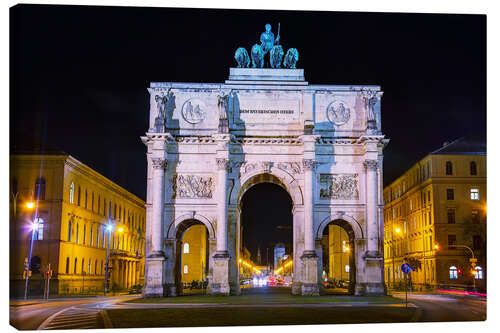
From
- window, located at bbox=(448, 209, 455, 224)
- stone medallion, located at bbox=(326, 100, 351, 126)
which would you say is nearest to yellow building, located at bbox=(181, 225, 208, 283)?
window, located at bbox=(448, 209, 455, 224)

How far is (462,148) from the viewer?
5953 centimetres

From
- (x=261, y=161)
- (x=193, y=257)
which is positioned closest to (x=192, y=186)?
(x=261, y=161)

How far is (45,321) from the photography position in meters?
23.1

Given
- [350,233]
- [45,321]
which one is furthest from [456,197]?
[45,321]

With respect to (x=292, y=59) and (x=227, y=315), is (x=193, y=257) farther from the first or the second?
(x=227, y=315)

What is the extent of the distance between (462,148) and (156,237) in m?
33.3

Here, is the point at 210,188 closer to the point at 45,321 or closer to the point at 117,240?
the point at 45,321

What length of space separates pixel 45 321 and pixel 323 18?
1467 centimetres

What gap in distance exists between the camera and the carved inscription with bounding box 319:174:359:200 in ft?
129

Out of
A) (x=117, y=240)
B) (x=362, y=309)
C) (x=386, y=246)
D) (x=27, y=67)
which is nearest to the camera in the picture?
(x=27, y=67)

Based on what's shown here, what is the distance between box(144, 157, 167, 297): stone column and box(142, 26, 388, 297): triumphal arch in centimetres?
6

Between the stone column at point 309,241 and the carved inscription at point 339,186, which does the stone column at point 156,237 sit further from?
the carved inscription at point 339,186

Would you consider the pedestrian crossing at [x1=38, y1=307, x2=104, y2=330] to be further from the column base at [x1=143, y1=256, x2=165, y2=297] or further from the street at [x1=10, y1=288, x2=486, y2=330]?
the column base at [x1=143, y1=256, x2=165, y2=297]

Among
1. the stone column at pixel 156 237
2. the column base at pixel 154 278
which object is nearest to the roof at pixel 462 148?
the stone column at pixel 156 237
